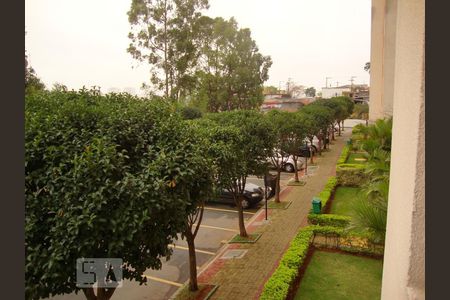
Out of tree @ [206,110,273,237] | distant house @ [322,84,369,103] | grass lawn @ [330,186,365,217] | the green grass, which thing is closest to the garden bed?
the green grass

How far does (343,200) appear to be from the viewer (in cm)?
1549

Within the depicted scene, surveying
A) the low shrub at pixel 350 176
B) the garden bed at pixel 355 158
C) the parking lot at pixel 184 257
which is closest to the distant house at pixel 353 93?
the garden bed at pixel 355 158

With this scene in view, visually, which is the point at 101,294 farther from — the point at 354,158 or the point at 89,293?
the point at 354,158

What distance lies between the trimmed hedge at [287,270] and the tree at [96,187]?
9.90 feet

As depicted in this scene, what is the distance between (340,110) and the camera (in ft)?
114

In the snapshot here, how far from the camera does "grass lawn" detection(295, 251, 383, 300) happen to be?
822 centimetres

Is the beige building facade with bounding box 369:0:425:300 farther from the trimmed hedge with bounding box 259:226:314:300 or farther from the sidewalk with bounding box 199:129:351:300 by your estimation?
A: the sidewalk with bounding box 199:129:351:300

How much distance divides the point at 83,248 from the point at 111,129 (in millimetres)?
1761

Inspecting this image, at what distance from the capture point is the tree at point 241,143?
9863mm

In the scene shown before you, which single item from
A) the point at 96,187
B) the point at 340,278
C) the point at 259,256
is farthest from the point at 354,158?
the point at 96,187

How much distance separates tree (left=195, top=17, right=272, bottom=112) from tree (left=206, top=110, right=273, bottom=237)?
17.3 metres

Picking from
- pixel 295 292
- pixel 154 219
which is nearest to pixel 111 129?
pixel 154 219

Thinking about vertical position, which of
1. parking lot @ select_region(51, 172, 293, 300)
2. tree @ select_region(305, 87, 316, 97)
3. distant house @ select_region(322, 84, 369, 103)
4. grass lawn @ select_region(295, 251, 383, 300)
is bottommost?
parking lot @ select_region(51, 172, 293, 300)

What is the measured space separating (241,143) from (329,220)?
376cm
